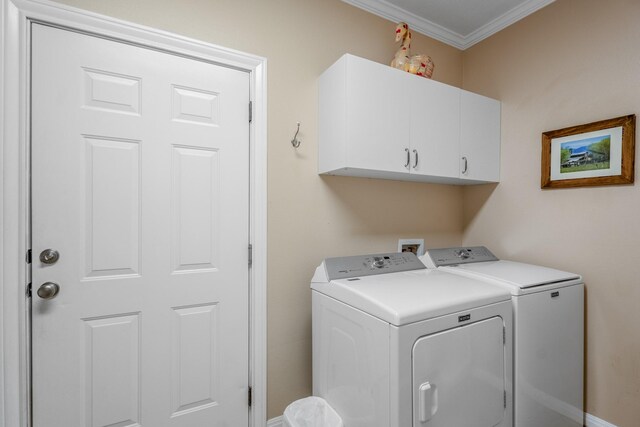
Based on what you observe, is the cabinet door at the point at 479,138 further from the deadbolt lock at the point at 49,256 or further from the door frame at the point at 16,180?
the deadbolt lock at the point at 49,256

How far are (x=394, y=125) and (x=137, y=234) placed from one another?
145 cm

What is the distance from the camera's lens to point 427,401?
1159 mm

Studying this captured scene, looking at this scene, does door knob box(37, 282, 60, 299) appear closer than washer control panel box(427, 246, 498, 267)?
Yes

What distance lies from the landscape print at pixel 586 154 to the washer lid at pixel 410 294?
987 mm

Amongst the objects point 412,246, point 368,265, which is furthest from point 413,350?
point 412,246

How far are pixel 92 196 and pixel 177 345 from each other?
0.80m

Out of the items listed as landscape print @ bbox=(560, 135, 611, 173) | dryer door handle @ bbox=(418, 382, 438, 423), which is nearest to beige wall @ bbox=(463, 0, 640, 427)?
landscape print @ bbox=(560, 135, 611, 173)

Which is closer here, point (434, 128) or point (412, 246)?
point (434, 128)

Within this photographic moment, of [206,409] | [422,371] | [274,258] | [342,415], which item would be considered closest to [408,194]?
[274,258]

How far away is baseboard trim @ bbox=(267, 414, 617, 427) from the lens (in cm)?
168

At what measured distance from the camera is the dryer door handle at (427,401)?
1.15 metres

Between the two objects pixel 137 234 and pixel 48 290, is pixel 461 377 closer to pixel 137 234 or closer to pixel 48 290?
pixel 137 234

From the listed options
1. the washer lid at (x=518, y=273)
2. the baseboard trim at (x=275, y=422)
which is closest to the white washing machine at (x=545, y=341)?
the washer lid at (x=518, y=273)

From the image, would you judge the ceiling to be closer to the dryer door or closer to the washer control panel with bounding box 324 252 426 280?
the washer control panel with bounding box 324 252 426 280
